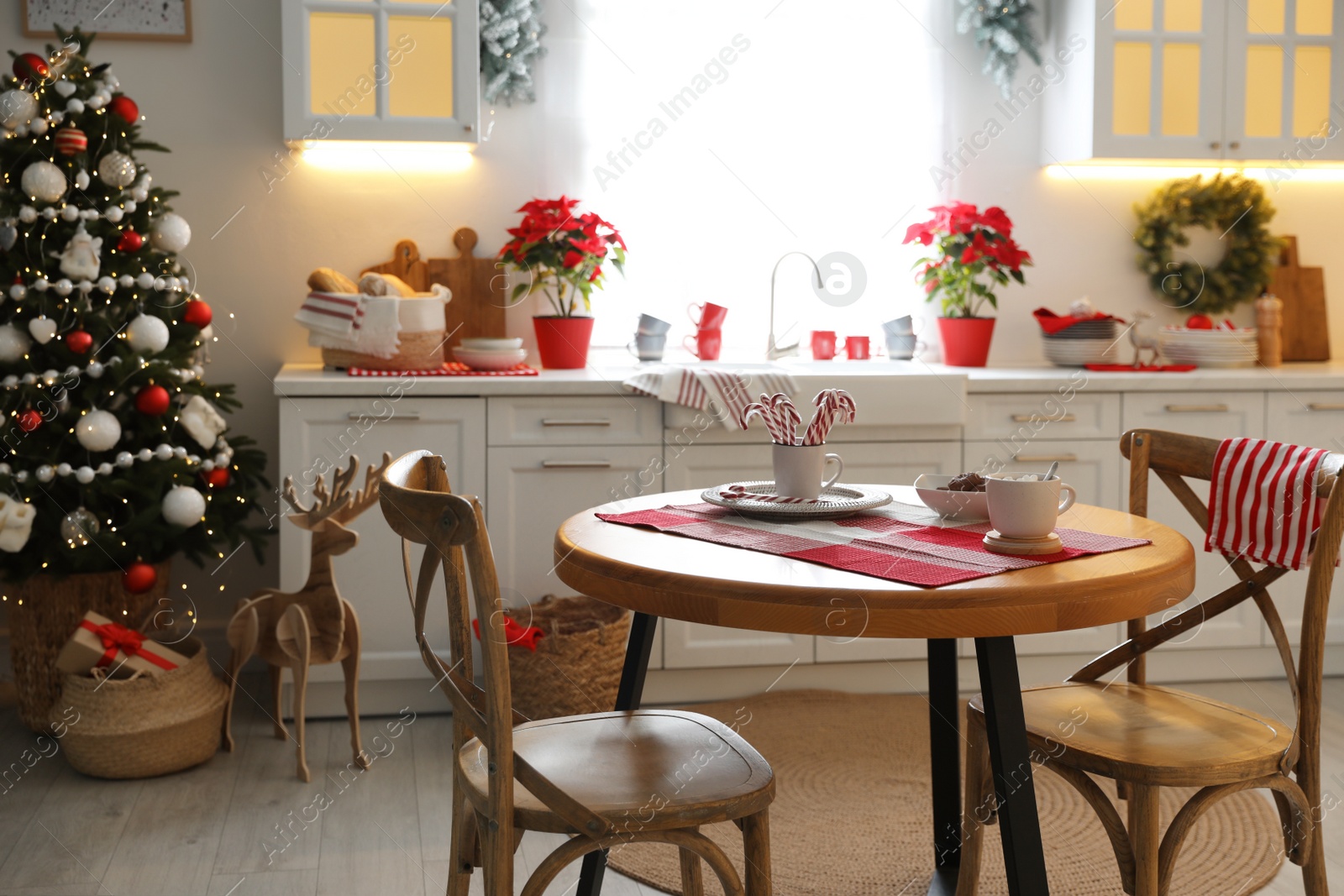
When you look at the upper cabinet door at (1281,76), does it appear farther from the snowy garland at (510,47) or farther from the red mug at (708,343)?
the snowy garland at (510,47)

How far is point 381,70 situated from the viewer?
320 centimetres

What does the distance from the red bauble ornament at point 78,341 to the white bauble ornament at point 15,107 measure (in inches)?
19.6

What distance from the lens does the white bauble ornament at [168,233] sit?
2.93 m

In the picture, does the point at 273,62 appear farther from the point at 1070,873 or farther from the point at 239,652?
the point at 1070,873

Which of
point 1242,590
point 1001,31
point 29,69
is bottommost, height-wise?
point 1242,590

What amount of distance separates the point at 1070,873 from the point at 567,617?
1370 millimetres

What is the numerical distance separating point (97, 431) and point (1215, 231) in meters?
3.38

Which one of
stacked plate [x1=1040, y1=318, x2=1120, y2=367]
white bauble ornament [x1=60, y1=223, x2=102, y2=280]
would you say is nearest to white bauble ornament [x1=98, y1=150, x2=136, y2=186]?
white bauble ornament [x1=60, y1=223, x2=102, y2=280]

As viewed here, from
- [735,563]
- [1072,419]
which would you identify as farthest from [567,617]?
[735,563]

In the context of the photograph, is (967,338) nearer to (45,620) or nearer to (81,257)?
(81,257)

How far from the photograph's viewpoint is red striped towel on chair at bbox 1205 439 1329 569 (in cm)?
171

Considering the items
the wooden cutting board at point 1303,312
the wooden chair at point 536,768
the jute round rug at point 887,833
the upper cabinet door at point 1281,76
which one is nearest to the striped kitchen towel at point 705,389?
the jute round rug at point 887,833

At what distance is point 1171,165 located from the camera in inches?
151

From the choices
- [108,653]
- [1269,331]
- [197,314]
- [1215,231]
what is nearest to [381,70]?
[197,314]
